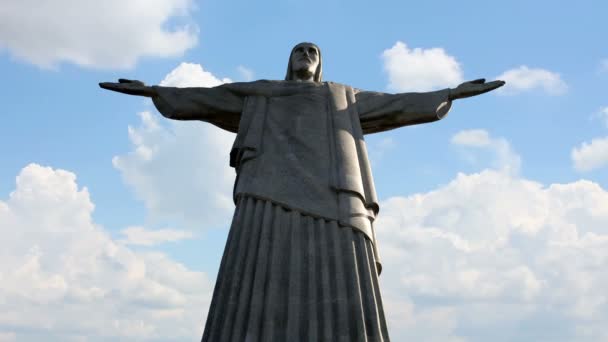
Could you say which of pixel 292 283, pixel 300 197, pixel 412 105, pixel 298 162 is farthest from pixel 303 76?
pixel 292 283

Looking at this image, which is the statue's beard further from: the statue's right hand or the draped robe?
the statue's right hand

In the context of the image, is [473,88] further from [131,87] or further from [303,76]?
[131,87]

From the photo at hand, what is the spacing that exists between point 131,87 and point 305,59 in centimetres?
308

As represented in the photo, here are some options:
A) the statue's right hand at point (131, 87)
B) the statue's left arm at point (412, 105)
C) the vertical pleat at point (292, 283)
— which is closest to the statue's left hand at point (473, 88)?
the statue's left arm at point (412, 105)

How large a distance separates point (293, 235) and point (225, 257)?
42.1 inches

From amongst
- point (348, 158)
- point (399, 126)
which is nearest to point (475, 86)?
point (399, 126)

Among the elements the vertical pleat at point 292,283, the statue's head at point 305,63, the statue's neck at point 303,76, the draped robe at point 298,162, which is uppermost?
the statue's head at point 305,63

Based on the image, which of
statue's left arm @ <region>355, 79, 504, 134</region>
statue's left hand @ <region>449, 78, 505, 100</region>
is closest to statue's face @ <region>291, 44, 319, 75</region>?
statue's left arm @ <region>355, 79, 504, 134</region>

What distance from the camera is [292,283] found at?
1103 cm

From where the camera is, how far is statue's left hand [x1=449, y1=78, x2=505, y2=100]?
13328 mm

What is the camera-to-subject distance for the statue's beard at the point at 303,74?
1372 cm

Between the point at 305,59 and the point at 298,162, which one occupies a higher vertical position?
the point at 305,59

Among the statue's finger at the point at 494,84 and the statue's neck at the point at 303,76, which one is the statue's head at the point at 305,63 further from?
the statue's finger at the point at 494,84

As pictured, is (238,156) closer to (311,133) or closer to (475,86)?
(311,133)
